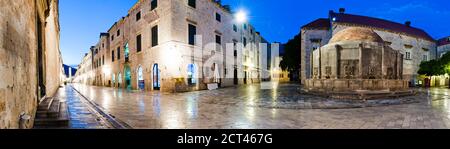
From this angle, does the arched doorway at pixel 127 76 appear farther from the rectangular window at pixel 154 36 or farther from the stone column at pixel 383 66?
the stone column at pixel 383 66

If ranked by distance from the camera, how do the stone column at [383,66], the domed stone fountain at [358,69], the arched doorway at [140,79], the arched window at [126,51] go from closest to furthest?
the domed stone fountain at [358,69] < the stone column at [383,66] < the arched doorway at [140,79] < the arched window at [126,51]

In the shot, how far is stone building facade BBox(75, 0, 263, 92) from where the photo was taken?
52.3 ft

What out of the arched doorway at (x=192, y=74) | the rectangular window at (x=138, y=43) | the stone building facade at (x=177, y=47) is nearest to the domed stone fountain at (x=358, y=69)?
the arched doorway at (x=192, y=74)

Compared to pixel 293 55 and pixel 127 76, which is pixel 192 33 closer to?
pixel 127 76

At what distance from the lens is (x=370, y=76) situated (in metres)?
12.1

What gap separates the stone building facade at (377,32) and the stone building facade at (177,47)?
836cm

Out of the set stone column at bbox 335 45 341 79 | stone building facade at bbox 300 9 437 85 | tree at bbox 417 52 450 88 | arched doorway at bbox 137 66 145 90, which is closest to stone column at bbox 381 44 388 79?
stone column at bbox 335 45 341 79

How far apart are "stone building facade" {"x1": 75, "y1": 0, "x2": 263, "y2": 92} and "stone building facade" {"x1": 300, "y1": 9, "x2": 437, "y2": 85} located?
27.4 ft

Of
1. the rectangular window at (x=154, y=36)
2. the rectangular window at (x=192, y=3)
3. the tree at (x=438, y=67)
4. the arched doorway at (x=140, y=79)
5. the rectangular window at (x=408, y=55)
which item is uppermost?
the rectangular window at (x=192, y=3)

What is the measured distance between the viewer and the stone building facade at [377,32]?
26953 mm

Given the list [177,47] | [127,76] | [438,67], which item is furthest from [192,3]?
[438,67]
